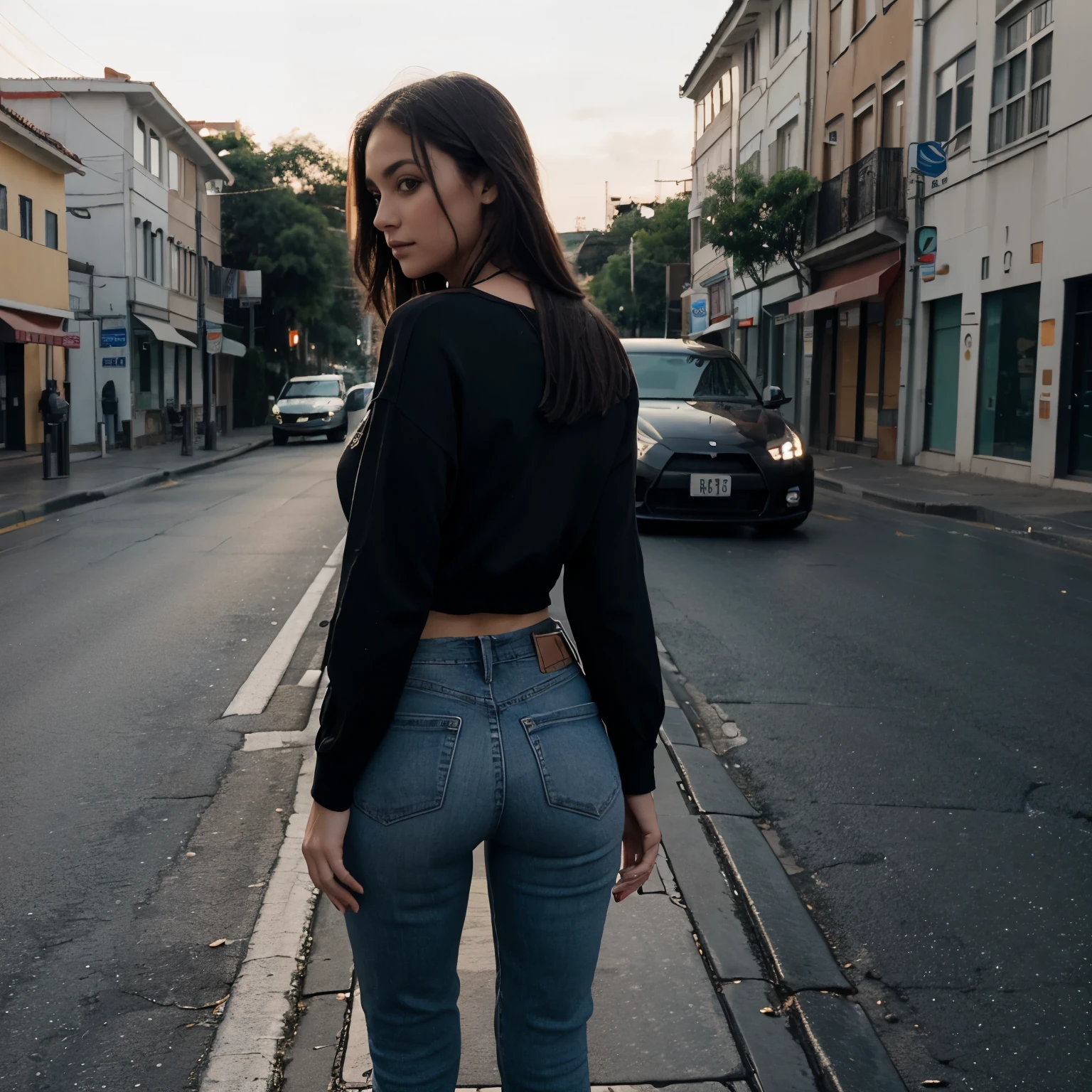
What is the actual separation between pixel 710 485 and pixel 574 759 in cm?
957

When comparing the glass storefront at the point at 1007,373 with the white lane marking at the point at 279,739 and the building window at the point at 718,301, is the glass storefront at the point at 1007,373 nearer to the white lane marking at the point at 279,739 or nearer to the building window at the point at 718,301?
the white lane marking at the point at 279,739

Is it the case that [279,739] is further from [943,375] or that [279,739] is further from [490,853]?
[943,375]

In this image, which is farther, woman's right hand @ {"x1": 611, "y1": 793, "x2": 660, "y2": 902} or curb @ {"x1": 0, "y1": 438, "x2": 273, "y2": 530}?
curb @ {"x1": 0, "y1": 438, "x2": 273, "y2": 530}

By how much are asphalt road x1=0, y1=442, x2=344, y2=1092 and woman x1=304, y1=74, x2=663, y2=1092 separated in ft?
4.36

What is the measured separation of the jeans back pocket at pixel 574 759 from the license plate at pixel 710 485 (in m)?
9.49

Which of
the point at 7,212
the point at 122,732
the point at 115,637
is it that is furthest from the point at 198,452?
the point at 122,732

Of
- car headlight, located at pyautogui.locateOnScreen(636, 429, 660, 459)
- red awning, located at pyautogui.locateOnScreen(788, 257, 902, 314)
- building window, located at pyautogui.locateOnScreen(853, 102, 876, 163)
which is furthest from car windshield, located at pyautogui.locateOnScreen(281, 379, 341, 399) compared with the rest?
car headlight, located at pyautogui.locateOnScreen(636, 429, 660, 459)

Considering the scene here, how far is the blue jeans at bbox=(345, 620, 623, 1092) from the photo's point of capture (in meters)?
1.55

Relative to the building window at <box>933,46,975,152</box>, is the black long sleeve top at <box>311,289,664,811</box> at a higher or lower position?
lower

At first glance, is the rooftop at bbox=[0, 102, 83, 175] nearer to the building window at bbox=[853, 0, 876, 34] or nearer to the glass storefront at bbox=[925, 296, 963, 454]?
the building window at bbox=[853, 0, 876, 34]

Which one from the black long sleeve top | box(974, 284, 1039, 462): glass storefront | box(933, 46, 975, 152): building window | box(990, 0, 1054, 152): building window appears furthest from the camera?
box(933, 46, 975, 152): building window

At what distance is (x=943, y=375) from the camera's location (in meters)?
22.5

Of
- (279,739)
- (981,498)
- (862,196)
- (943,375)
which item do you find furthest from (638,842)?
(862,196)

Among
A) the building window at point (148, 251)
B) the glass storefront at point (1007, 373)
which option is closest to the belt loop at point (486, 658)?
the glass storefront at point (1007, 373)
